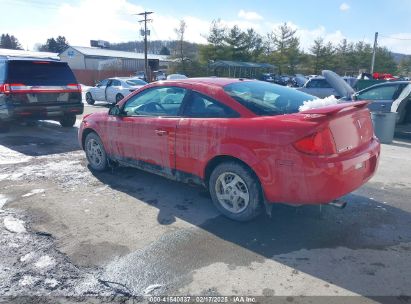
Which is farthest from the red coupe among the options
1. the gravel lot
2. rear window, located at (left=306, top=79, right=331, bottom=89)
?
rear window, located at (left=306, top=79, right=331, bottom=89)

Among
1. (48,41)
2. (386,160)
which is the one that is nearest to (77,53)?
(48,41)

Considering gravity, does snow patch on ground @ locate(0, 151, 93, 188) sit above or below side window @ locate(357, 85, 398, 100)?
below

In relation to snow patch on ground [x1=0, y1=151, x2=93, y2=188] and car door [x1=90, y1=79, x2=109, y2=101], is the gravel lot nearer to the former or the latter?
snow patch on ground [x1=0, y1=151, x2=93, y2=188]

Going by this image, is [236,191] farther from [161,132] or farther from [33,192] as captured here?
[33,192]

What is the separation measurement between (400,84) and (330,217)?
772 cm

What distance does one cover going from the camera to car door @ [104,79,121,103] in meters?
16.7

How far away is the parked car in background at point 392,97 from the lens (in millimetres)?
9195

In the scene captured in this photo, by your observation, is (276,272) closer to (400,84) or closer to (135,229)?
(135,229)

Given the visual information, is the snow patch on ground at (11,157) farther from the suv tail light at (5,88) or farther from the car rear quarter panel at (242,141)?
the car rear quarter panel at (242,141)

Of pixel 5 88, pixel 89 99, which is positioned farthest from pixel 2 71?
pixel 89 99

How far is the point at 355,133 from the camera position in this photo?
353 centimetres

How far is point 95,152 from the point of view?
19.0ft

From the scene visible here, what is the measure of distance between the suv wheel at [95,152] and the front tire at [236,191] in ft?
7.90

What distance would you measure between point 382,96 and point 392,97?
11.3 inches
